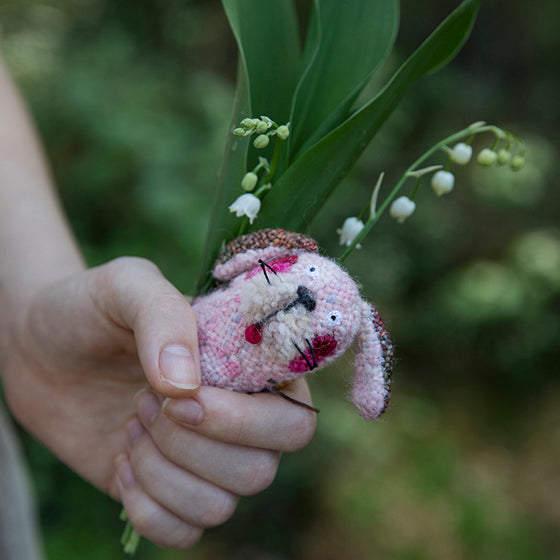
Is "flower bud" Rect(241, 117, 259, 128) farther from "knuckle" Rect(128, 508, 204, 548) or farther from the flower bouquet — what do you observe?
"knuckle" Rect(128, 508, 204, 548)

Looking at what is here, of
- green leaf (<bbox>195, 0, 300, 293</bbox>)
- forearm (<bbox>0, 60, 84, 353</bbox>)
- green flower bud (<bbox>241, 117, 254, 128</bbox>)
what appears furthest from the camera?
forearm (<bbox>0, 60, 84, 353</bbox>)

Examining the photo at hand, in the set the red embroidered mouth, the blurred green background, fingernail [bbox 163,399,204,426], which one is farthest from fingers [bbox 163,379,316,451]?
the blurred green background

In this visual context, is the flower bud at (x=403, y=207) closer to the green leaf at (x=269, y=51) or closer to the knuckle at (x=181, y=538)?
the green leaf at (x=269, y=51)

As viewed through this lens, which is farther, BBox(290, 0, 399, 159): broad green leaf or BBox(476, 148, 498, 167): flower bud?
BBox(290, 0, 399, 159): broad green leaf

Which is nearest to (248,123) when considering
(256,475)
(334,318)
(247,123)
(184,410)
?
(247,123)

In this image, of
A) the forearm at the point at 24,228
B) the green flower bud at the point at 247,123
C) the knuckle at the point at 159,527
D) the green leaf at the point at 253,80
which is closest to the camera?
the green flower bud at the point at 247,123

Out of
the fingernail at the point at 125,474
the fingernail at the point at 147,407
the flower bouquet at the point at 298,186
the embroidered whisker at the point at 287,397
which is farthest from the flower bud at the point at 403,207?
the fingernail at the point at 125,474
